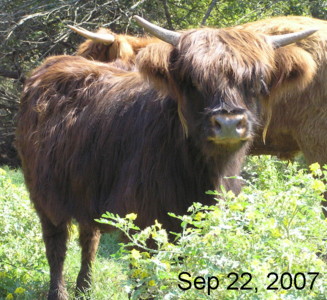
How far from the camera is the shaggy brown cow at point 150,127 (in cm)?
419

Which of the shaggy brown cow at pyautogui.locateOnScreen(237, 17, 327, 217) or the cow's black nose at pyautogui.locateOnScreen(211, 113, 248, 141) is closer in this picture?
the cow's black nose at pyautogui.locateOnScreen(211, 113, 248, 141)

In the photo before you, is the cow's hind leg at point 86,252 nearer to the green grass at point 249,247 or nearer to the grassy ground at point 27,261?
the grassy ground at point 27,261

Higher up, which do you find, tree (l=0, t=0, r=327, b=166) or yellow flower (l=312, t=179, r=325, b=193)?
yellow flower (l=312, t=179, r=325, b=193)

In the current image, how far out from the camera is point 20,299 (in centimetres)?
546

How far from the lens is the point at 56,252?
5.75m

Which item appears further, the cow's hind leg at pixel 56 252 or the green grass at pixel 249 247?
the cow's hind leg at pixel 56 252

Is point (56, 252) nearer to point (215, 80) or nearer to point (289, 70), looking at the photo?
point (215, 80)

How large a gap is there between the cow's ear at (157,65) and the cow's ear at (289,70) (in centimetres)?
71

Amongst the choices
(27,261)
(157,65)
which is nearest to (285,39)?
(157,65)

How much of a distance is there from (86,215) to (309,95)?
2.25 metres

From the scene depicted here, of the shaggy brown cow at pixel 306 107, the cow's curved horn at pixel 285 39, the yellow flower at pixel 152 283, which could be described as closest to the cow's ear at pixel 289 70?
the cow's curved horn at pixel 285 39

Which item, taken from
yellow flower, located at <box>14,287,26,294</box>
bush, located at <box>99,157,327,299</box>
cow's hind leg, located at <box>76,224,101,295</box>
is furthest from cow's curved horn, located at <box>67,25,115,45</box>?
bush, located at <box>99,157,327,299</box>

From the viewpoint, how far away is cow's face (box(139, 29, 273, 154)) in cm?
403

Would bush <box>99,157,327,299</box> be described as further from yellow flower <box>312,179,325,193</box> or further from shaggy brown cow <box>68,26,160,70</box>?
shaggy brown cow <box>68,26,160,70</box>
